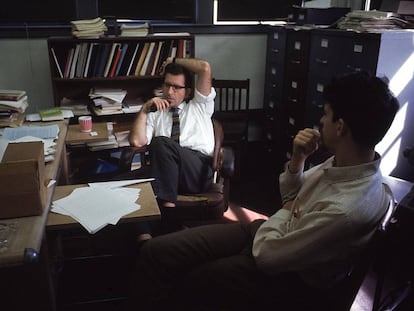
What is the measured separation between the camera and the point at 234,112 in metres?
3.84

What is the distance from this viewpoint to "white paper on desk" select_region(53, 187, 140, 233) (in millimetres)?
1470

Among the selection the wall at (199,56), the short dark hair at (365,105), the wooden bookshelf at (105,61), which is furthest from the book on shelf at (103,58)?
the short dark hair at (365,105)

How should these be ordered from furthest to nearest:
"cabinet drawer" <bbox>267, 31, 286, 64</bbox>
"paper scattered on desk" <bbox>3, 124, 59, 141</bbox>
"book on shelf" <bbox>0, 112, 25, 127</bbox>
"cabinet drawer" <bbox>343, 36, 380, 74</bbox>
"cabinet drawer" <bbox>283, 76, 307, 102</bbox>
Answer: "cabinet drawer" <bbox>267, 31, 286, 64</bbox>
"cabinet drawer" <bbox>283, 76, 307, 102</bbox>
"cabinet drawer" <bbox>343, 36, 380, 74</bbox>
"book on shelf" <bbox>0, 112, 25, 127</bbox>
"paper scattered on desk" <bbox>3, 124, 59, 141</bbox>

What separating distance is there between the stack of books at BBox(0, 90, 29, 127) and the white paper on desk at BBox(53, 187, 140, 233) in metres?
0.99

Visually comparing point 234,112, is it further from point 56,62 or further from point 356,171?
point 356,171

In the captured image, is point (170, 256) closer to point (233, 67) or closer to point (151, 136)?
point (151, 136)

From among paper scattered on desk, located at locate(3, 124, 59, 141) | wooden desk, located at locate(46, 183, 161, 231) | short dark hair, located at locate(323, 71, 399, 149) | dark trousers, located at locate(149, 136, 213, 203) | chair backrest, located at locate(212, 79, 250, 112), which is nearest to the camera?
→ short dark hair, located at locate(323, 71, 399, 149)

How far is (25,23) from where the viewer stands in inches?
131

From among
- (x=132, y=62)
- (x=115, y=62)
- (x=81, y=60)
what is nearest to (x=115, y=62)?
(x=115, y=62)

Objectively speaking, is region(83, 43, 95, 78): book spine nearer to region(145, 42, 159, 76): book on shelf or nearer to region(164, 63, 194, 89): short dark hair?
region(145, 42, 159, 76): book on shelf

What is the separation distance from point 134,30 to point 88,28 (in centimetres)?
34

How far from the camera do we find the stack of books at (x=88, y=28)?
3.01 meters

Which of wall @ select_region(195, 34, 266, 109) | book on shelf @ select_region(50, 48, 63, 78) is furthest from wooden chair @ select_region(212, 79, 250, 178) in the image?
book on shelf @ select_region(50, 48, 63, 78)

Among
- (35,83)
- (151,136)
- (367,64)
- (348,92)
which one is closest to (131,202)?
(348,92)
